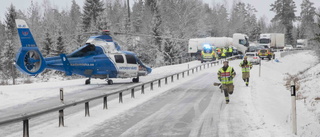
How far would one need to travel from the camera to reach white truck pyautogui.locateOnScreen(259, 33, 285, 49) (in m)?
67.9

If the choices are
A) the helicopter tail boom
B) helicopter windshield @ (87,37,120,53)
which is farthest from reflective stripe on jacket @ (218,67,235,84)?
helicopter windshield @ (87,37,120,53)

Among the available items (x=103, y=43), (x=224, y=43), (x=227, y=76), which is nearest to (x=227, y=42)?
(x=224, y=43)

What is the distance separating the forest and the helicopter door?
110 centimetres

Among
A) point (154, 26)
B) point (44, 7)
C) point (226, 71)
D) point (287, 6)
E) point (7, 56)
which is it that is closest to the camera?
point (226, 71)

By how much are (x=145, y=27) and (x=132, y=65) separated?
50.6 metres

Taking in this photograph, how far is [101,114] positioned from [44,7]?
3503 inches

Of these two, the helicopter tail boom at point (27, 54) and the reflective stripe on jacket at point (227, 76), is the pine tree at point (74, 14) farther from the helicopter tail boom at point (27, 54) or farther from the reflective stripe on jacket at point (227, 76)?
the reflective stripe on jacket at point (227, 76)

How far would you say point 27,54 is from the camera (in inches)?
689

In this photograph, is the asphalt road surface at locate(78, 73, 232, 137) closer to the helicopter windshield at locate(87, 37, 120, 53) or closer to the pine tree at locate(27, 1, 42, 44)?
the helicopter windshield at locate(87, 37, 120, 53)

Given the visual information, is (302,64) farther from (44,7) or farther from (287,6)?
(44,7)

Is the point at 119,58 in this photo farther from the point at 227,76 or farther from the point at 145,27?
the point at 145,27

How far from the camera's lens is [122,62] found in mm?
22172

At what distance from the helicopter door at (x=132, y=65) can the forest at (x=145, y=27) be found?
A: 43.4 inches

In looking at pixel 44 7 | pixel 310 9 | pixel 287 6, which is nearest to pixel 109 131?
pixel 44 7
